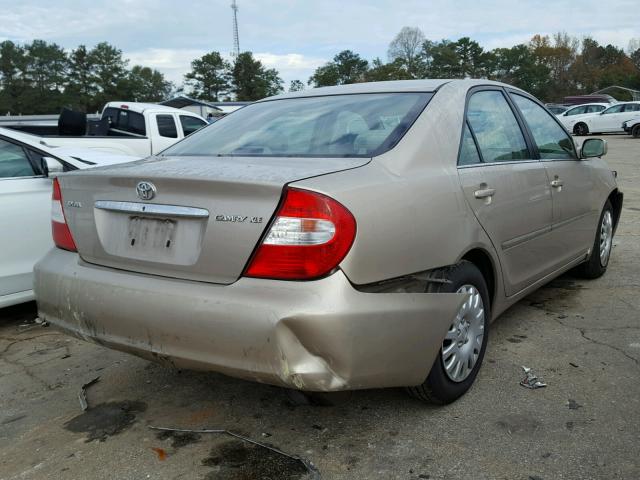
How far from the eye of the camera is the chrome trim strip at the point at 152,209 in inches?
91.7

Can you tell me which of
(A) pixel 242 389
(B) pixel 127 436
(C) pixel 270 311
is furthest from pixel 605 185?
(B) pixel 127 436

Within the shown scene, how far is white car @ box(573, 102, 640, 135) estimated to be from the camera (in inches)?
1113

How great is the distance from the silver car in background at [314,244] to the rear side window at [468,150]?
15 millimetres

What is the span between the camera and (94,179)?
8.80 feet

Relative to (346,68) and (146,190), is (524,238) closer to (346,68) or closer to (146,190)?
(146,190)

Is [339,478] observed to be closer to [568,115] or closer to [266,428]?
[266,428]

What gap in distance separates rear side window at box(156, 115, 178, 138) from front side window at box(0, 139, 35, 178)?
6959mm

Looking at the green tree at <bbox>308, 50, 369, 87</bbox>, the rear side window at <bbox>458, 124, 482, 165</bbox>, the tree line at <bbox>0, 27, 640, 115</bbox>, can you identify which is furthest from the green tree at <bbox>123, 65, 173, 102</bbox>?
the rear side window at <bbox>458, 124, 482, 165</bbox>

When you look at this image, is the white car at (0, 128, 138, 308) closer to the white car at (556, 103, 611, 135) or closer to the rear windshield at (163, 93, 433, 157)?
the rear windshield at (163, 93, 433, 157)

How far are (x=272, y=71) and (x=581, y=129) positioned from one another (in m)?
64.6

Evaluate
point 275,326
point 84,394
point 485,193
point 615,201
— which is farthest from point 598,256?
point 84,394

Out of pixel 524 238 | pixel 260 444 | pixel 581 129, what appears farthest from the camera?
pixel 581 129

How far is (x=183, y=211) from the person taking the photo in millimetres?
2355

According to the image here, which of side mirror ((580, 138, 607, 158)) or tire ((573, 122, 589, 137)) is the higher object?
side mirror ((580, 138, 607, 158))
